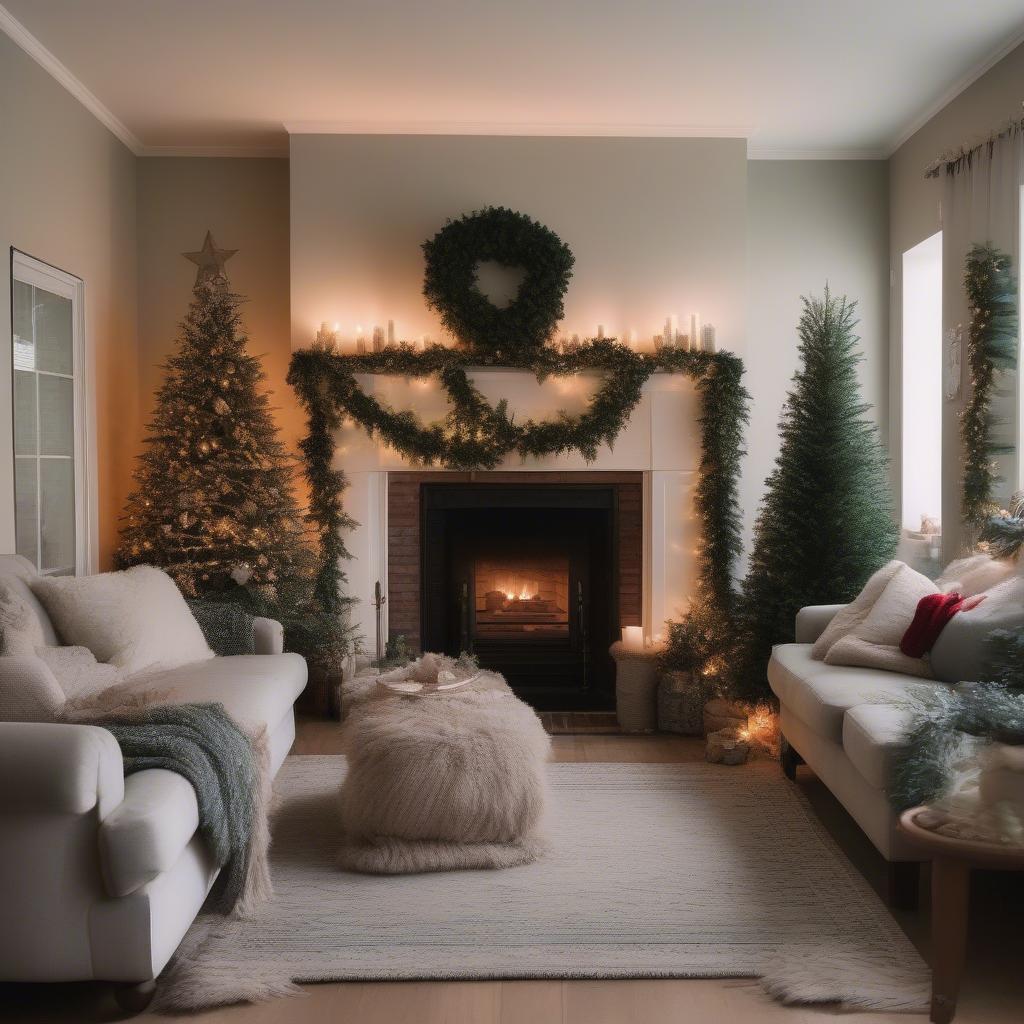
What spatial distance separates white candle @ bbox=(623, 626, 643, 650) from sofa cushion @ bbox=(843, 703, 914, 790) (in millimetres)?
1998

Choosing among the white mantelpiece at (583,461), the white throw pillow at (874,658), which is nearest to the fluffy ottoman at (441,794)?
the white throw pillow at (874,658)

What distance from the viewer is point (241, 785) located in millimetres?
2990

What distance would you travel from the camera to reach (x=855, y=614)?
418 cm

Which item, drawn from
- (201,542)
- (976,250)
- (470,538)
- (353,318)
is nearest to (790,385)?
(976,250)

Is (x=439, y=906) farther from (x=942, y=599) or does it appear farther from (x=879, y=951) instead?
(x=942, y=599)

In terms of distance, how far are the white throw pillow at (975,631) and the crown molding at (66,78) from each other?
13.8ft

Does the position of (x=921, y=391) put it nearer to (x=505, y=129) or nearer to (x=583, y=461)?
(x=583, y=461)

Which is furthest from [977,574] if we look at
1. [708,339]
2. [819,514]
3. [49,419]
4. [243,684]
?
[49,419]

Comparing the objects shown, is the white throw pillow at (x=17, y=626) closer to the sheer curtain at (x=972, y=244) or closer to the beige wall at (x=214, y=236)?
the beige wall at (x=214, y=236)

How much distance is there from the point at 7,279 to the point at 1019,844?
399 centimetres

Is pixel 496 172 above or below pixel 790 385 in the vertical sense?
above

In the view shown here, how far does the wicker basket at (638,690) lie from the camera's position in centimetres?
528

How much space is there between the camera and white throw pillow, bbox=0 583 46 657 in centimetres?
322

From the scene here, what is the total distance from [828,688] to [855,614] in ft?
2.05
